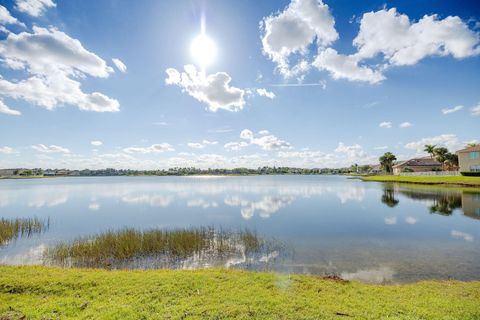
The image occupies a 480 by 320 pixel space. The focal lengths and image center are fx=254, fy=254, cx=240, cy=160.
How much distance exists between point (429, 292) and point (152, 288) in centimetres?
900

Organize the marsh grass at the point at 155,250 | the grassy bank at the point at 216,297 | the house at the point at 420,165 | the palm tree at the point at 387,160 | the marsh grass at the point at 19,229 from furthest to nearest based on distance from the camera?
the palm tree at the point at 387,160 → the house at the point at 420,165 → the marsh grass at the point at 19,229 → the marsh grass at the point at 155,250 → the grassy bank at the point at 216,297

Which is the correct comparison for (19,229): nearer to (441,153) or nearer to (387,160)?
(441,153)

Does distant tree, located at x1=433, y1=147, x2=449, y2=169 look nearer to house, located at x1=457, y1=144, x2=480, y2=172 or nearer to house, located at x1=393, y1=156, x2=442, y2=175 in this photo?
house, located at x1=393, y1=156, x2=442, y2=175

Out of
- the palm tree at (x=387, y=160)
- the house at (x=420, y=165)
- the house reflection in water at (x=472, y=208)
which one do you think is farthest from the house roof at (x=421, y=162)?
the house reflection in water at (x=472, y=208)

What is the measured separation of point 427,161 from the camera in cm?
11462

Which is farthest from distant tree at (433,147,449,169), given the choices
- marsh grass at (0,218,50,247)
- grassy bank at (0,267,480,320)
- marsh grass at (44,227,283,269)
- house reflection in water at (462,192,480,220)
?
marsh grass at (0,218,50,247)

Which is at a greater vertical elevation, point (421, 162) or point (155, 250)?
point (421, 162)

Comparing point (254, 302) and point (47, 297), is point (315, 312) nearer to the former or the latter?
point (254, 302)

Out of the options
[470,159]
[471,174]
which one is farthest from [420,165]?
[471,174]

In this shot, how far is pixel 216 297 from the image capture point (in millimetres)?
7684

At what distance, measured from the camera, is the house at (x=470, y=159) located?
64.1 metres

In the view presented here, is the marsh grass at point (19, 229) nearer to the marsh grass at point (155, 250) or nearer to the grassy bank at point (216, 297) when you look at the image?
the marsh grass at point (155, 250)

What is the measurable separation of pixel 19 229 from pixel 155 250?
1425cm

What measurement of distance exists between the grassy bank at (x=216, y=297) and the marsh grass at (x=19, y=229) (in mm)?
11531
